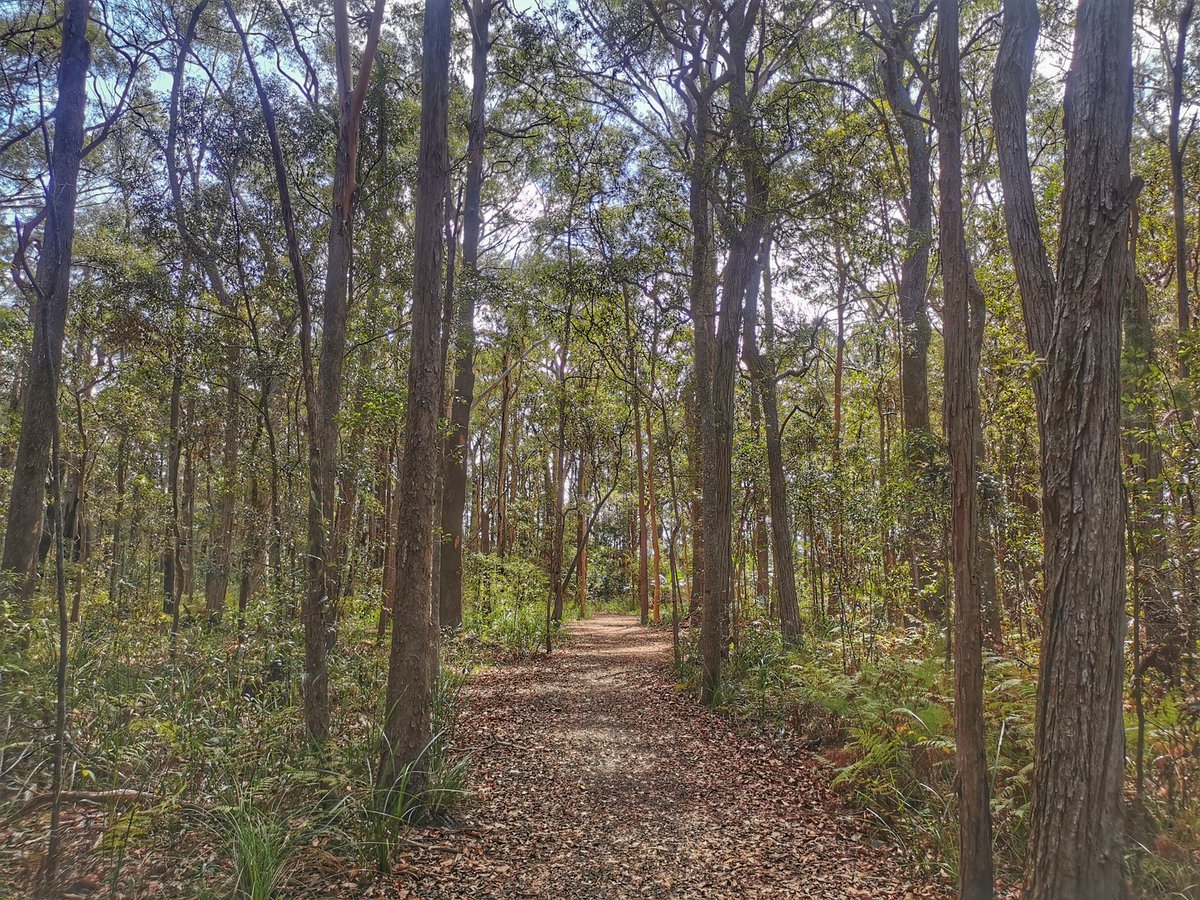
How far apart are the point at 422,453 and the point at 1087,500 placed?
406 cm

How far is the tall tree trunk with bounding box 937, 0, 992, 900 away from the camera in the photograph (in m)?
3.11

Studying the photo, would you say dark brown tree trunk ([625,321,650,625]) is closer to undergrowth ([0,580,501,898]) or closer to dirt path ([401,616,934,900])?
dirt path ([401,616,934,900])

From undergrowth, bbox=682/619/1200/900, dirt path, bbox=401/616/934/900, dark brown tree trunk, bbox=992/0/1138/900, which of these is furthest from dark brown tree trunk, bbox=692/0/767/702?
dark brown tree trunk, bbox=992/0/1138/900

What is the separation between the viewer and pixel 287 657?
5.77m

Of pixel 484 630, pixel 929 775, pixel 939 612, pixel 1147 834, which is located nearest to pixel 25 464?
pixel 484 630

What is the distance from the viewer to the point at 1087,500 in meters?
2.84

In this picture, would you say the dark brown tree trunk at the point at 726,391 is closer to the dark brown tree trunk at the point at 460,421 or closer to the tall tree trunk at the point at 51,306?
the dark brown tree trunk at the point at 460,421

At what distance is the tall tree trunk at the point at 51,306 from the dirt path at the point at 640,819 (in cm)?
374

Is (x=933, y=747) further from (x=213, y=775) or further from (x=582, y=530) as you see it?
(x=582, y=530)

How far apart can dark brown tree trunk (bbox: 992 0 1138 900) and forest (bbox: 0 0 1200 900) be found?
2 cm

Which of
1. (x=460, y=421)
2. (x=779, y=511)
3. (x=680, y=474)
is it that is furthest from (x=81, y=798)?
(x=680, y=474)

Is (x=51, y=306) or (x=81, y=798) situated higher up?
(x=51, y=306)

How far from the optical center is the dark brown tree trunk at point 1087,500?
9.09 ft

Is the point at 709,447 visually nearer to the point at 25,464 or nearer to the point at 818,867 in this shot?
the point at 818,867
